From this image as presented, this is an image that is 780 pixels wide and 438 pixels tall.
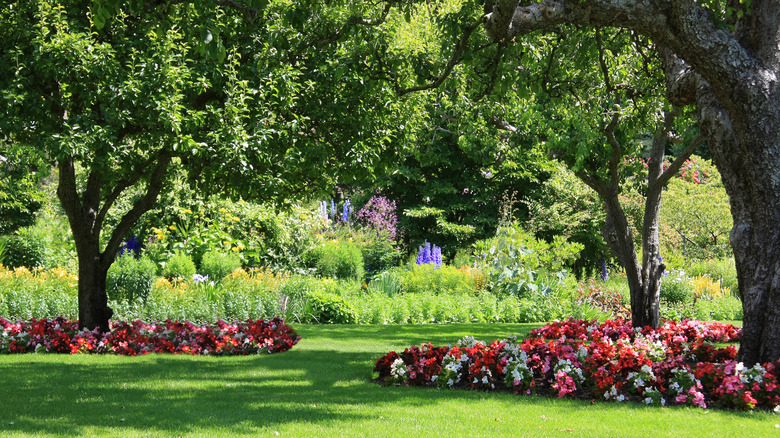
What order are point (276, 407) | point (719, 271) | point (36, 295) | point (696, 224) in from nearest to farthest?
1. point (276, 407)
2. point (36, 295)
3. point (719, 271)
4. point (696, 224)

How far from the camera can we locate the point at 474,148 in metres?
A: 12.0

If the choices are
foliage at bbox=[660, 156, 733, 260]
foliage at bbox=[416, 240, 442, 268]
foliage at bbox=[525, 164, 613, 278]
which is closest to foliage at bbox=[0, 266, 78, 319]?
foliage at bbox=[416, 240, 442, 268]

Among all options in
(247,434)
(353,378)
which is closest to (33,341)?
(353,378)

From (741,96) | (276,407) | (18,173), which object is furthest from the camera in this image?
(18,173)

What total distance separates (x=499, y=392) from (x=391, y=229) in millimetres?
13176

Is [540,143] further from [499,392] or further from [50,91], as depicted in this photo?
[50,91]

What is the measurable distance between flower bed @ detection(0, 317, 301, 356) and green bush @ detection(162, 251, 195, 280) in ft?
12.8

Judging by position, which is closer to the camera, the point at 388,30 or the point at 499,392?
the point at 499,392

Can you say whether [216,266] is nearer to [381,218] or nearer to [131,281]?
[131,281]

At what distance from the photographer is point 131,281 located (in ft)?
34.6

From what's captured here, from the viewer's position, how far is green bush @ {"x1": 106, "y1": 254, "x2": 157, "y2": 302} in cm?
1054

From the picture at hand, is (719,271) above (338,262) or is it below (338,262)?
below

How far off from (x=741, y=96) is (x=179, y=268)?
9843mm

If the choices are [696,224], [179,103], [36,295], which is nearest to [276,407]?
[179,103]
